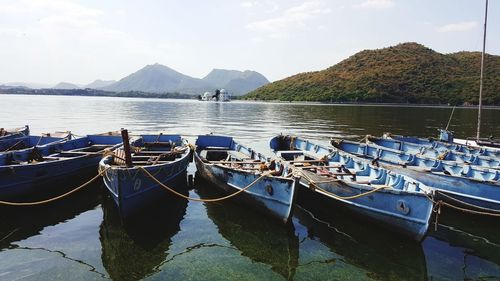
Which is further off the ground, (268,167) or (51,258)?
(268,167)

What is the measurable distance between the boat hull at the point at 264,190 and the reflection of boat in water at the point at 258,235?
45cm

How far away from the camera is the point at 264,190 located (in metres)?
12.8

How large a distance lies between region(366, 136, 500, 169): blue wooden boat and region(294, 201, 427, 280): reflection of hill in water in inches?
320

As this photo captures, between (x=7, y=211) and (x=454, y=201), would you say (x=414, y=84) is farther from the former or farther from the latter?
(x=7, y=211)

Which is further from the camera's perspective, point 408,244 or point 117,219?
point 117,219

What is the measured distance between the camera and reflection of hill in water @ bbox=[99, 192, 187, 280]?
980 centimetres

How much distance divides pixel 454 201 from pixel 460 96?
107 m

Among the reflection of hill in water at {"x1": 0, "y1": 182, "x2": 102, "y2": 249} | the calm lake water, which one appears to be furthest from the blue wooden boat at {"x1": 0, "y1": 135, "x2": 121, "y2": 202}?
the calm lake water

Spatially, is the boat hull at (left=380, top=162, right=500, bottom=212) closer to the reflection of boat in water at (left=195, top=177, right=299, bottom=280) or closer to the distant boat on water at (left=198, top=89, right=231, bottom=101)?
the reflection of boat in water at (left=195, top=177, right=299, bottom=280)

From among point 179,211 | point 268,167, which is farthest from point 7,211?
point 268,167

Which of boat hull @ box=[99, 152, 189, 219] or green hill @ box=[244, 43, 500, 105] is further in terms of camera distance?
green hill @ box=[244, 43, 500, 105]

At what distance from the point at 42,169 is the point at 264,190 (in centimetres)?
949

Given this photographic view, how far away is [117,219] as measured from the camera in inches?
524

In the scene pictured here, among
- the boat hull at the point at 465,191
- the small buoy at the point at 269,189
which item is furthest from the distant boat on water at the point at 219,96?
the small buoy at the point at 269,189
